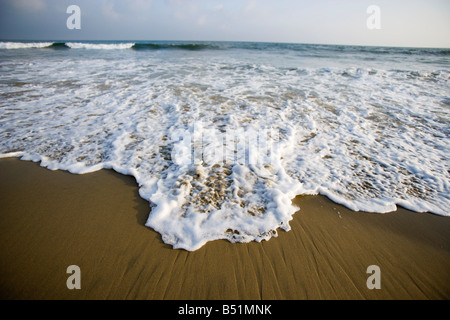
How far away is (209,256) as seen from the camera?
1.75 meters

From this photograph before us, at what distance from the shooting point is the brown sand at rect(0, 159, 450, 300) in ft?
5.04

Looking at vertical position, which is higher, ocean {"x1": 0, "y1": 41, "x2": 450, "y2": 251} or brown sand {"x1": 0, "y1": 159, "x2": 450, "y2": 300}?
ocean {"x1": 0, "y1": 41, "x2": 450, "y2": 251}

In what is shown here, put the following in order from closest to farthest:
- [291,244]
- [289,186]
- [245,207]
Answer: [291,244] → [245,207] → [289,186]

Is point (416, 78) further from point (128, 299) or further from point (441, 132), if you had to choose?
point (128, 299)

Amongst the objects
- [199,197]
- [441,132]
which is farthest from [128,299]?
[441,132]

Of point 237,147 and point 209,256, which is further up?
point 237,147

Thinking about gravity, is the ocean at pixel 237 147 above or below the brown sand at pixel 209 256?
above

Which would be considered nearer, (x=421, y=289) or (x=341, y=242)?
(x=421, y=289)

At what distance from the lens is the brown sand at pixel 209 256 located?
5.04ft

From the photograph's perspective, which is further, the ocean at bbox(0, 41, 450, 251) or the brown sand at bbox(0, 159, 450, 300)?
→ the ocean at bbox(0, 41, 450, 251)

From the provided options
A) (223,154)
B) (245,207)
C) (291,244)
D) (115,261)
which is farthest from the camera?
(223,154)

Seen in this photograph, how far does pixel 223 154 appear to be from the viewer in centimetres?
317

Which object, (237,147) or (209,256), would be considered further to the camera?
(237,147)

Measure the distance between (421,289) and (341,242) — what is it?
0.59m
